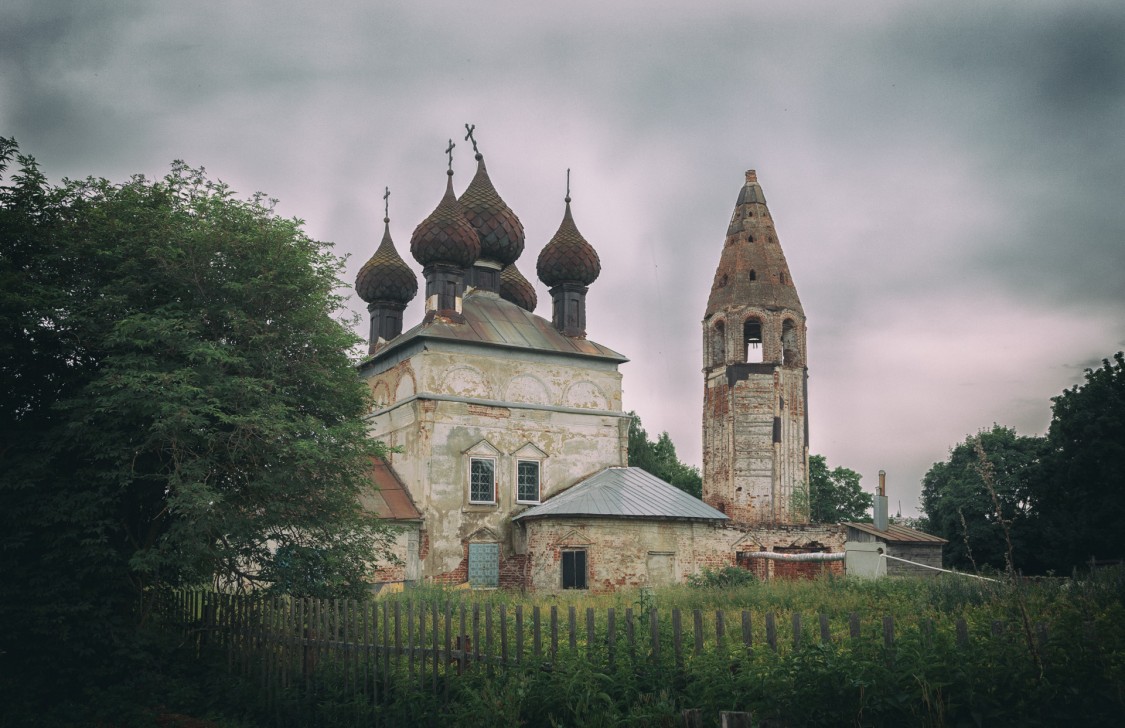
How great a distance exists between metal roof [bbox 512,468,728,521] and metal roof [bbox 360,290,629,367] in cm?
337

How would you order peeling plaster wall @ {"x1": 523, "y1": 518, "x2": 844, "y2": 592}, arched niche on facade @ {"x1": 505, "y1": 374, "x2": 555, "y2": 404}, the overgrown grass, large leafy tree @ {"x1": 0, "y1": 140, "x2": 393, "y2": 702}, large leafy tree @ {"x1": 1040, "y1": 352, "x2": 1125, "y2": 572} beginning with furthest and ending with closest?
large leafy tree @ {"x1": 1040, "y1": 352, "x2": 1125, "y2": 572}, arched niche on facade @ {"x1": 505, "y1": 374, "x2": 555, "y2": 404}, peeling plaster wall @ {"x1": 523, "y1": 518, "x2": 844, "y2": 592}, large leafy tree @ {"x1": 0, "y1": 140, "x2": 393, "y2": 702}, the overgrown grass

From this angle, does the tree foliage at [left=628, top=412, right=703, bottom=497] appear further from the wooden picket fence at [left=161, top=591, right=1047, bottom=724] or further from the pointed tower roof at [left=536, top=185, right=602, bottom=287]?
the wooden picket fence at [left=161, top=591, right=1047, bottom=724]

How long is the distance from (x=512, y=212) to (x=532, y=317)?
3.36 metres

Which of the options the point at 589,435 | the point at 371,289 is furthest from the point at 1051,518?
the point at 371,289

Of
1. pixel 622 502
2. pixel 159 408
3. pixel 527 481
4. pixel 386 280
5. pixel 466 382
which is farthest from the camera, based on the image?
pixel 386 280

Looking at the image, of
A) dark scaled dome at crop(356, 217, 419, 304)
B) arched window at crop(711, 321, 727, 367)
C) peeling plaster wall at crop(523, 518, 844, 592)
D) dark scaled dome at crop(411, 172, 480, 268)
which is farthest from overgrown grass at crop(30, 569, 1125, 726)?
arched window at crop(711, 321, 727, 367)

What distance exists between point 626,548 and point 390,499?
217 inches

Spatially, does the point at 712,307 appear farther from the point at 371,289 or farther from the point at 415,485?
the point at 415,485

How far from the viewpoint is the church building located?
21531mm

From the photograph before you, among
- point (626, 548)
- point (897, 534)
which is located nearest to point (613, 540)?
point (626, 548)

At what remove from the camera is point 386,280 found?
28.6m

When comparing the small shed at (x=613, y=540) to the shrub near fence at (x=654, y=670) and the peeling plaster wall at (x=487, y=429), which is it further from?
the shrub near fence at (x=654, y=670)

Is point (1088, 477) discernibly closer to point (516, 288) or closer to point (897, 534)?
point (897, 534)

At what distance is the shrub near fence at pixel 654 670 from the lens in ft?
20.1
